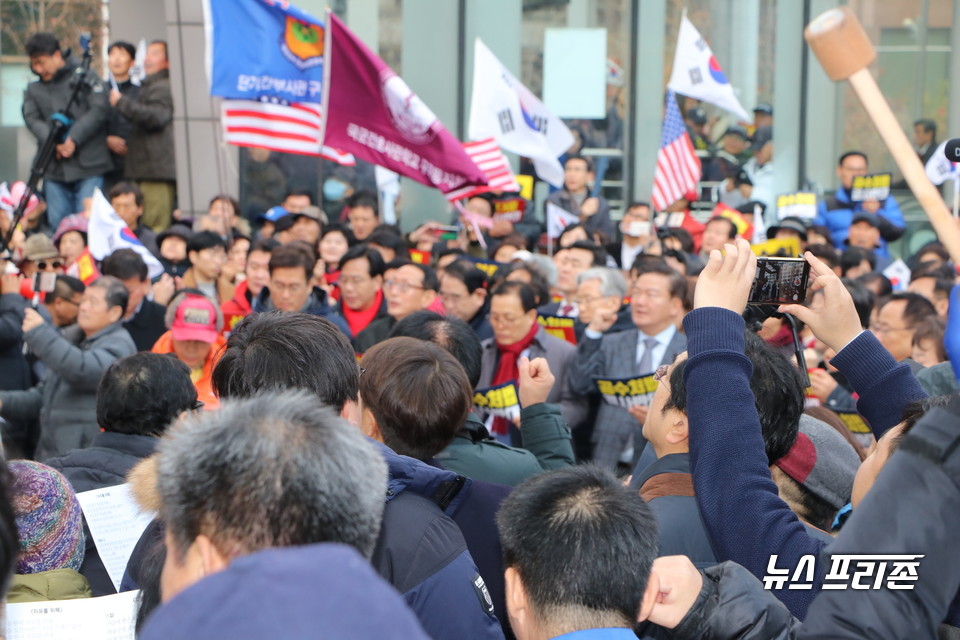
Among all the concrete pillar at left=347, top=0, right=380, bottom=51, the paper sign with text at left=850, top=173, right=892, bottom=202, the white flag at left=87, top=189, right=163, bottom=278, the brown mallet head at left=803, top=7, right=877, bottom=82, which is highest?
the concrete pillar at left=347, top=0, right=380, bottom=51

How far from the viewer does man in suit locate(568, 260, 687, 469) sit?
6.46 meters

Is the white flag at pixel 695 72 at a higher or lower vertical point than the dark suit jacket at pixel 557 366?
higher

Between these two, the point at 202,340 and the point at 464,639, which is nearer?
the point at 464,639

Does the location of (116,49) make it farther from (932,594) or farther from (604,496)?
(932,594)

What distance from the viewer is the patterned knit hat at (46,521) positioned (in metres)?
3.05

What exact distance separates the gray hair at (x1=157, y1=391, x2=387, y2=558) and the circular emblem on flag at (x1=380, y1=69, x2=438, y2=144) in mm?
7112

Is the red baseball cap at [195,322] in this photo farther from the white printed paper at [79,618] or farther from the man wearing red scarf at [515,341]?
the white printed paper at [79,618]

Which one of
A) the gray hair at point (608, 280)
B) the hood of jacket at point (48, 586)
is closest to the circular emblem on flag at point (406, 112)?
the gray hair at point (608, 280)

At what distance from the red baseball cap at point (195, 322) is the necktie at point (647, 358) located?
7.97ft

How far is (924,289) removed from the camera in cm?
766

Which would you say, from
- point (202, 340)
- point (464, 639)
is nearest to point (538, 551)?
point (464, 639)

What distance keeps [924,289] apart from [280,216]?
21.5 feet

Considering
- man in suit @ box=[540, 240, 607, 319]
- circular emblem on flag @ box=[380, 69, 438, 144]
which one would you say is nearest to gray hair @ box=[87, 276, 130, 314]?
circular emblem on flag @ box=[380, 69, 438, 144]

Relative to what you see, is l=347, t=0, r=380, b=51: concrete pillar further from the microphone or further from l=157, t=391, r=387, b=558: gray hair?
l=157, t=391, r=387, b=558: gray hair
